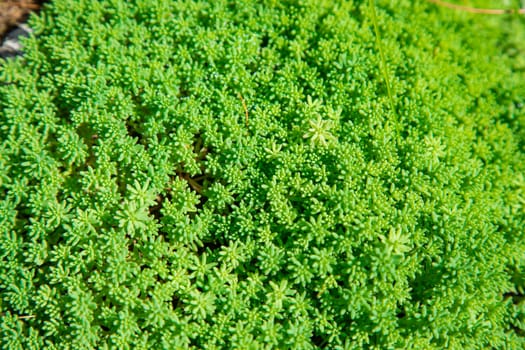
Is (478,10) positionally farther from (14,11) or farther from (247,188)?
(14,11)

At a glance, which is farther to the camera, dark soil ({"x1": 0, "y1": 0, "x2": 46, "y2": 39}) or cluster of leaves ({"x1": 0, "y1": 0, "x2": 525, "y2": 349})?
dark soil ({"x1": 0, "y1": 0, "x2": 46, "y2": 39})

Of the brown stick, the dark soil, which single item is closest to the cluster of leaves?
the dark soil

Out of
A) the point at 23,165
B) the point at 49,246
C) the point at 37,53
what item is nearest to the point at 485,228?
the point at 49,246

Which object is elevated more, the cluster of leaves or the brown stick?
the brown stick

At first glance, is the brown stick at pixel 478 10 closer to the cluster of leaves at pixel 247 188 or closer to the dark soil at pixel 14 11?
the cluster of leaves at pixel 247 188

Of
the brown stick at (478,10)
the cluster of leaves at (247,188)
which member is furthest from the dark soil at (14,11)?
the brown stick at (478,10)

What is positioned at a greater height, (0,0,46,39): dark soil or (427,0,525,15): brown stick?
(427,0,525,15): brown stick

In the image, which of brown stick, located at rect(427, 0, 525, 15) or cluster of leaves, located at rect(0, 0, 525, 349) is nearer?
cluster of leaves, located at rect(0, 0, 525, 349)

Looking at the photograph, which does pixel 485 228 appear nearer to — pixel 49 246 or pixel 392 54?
pixel 392 54

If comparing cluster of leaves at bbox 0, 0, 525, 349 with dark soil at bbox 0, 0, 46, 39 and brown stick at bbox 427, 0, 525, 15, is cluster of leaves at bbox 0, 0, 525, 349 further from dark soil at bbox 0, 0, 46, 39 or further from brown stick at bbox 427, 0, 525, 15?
brown stick at bbox 427, 0, 525, 15
